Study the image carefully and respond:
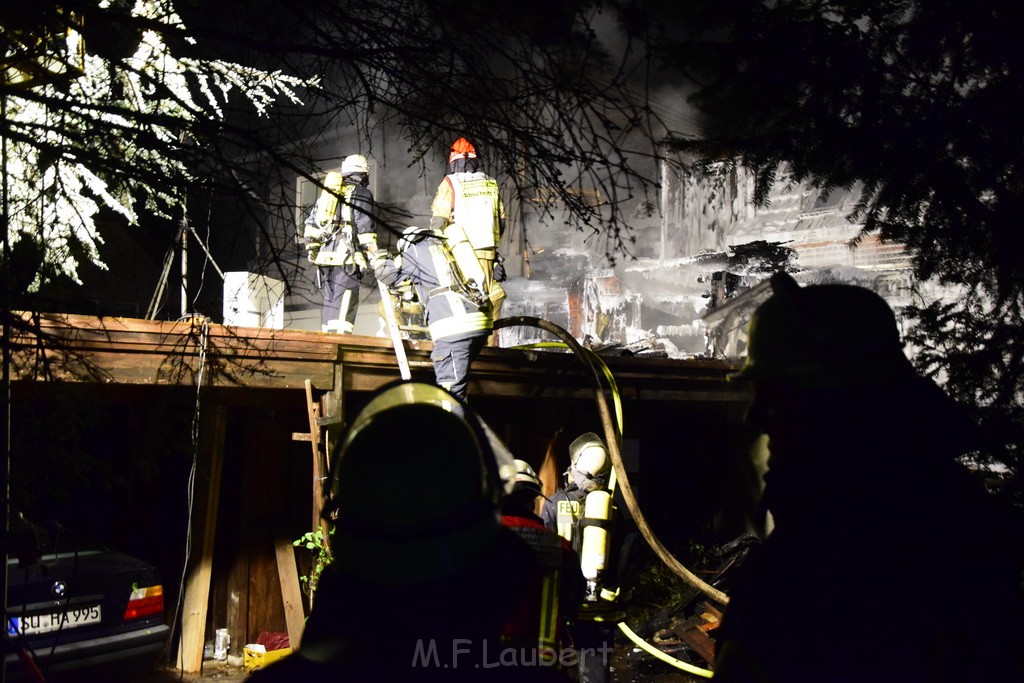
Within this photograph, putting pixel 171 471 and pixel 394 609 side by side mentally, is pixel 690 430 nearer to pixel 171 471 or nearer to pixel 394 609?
pixel 171 471


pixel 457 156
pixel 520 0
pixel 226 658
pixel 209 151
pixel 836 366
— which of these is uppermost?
pixel 520 0

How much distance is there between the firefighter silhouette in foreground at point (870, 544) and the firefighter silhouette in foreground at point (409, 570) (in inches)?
25.0

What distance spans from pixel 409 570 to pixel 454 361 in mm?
4657

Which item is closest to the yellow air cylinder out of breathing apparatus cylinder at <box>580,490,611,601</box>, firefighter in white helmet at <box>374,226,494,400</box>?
breathing apparatus cylinder at <box>580,490,611,601</box>

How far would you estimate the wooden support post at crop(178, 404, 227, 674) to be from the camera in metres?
7.56

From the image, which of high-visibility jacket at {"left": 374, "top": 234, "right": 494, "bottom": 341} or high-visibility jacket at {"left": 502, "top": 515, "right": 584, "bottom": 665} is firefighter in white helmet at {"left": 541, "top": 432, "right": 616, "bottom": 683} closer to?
high-visibility jacket at {"left": 502, "top": 515, "right": 584, "bottom": 665}

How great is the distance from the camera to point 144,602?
20.9 ft

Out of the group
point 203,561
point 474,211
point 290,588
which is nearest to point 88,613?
point 203,561

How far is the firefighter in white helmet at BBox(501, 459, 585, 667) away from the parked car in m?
3.20

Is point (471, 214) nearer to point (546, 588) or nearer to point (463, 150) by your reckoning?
point (463, 150)

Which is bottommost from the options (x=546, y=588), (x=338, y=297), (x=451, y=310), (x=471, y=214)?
(x=546, y=588)

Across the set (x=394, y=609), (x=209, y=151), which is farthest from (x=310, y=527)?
(x=394, y=609)

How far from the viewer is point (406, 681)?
6.53ft

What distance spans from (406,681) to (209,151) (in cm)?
295
